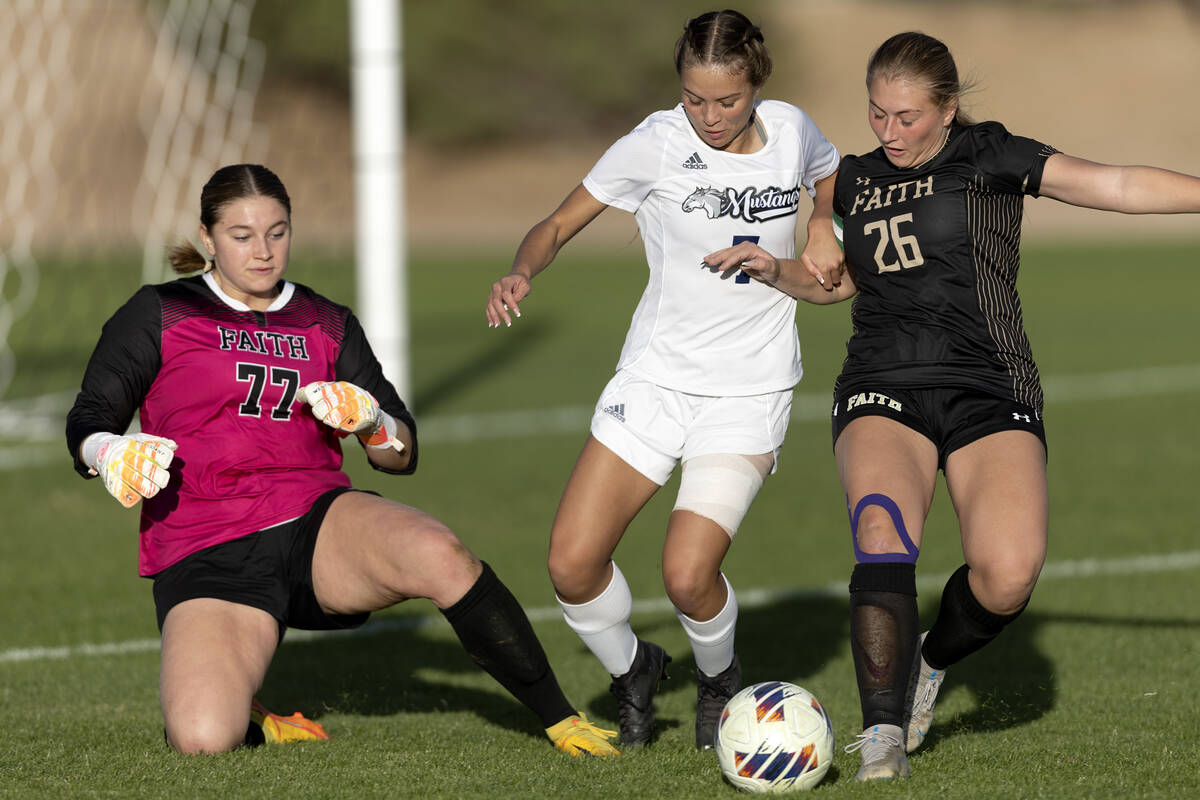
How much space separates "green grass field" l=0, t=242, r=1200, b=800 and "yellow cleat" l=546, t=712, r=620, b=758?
3.2 inches

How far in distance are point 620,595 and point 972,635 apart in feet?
3.72

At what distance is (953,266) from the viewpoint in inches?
185

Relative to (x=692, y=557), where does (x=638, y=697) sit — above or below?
below

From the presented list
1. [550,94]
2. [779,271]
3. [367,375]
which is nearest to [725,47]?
[779,271]

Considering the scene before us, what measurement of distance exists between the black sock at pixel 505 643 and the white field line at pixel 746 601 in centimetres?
207

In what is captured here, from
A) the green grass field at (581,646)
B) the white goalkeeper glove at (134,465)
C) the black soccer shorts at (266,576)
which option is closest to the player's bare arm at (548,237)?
the black soccer shorts at (266,576)

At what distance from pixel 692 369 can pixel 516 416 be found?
7936 millimetres

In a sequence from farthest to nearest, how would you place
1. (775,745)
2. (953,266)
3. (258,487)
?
(258,487), (953,266), (775,745)

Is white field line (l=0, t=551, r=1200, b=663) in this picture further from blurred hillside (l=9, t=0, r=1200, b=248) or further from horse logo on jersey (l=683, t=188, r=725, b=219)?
blurred hillside (l=9, t=0, r=1200, b=248)

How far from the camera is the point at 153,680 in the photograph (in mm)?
5898

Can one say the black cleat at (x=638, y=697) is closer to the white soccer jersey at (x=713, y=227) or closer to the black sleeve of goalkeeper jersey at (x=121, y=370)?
the white soccer jersey at (x=713, y=227)

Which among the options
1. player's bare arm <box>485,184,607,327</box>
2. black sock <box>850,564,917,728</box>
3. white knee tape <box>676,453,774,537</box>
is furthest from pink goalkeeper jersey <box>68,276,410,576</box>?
black sock <box>850,564,917,728</box>

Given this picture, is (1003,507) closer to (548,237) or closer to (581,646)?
(548,237)

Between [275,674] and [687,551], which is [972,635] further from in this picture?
[275,674]
